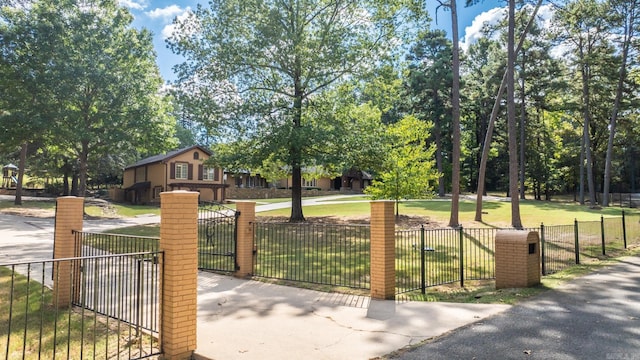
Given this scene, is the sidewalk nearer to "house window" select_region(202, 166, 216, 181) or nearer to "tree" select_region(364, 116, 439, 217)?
"tree" select_region(364, 116, 439, 217)

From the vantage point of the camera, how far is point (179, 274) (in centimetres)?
433

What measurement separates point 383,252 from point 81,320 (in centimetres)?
453

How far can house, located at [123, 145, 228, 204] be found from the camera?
36750 mm

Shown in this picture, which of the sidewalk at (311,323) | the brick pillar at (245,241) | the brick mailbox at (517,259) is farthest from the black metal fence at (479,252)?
the brick pillar at (245,241)

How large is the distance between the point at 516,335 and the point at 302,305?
10.0 feet

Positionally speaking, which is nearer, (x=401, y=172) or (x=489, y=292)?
Result: (x=489, y=292)

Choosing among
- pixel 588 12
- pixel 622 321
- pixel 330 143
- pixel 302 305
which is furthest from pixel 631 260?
pixel 588 12

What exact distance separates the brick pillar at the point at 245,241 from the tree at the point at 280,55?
826cm

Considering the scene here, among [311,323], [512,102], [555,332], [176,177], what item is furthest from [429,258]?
[176,177]

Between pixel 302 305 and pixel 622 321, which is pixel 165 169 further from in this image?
pixel 622 321

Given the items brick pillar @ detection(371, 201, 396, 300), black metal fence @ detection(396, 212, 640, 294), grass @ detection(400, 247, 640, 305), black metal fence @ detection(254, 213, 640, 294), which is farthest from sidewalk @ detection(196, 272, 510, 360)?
black metal fence @ detection(396, 212, 640, 294)

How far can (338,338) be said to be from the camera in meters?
4.77

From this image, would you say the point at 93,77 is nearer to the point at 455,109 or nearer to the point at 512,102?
the point at 455,109

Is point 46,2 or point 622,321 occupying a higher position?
point 46,2
